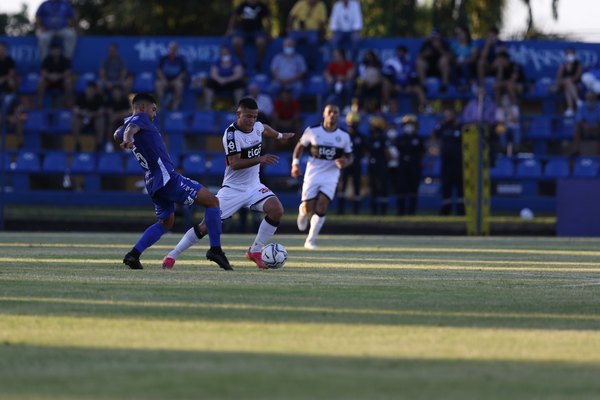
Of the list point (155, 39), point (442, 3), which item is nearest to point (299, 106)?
point (155, 39)

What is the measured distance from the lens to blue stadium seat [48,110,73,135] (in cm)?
3303

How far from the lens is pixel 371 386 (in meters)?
6.75

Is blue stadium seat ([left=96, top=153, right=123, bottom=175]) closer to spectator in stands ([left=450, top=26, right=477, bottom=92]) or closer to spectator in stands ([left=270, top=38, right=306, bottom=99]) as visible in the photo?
spectator in stands ([left=270, top=38, right=306, bottom=99])

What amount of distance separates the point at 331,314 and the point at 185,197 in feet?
16.1

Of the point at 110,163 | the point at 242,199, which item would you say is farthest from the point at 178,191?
the point at 110,163

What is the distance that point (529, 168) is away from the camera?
31.1 meters

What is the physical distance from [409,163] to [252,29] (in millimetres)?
6299

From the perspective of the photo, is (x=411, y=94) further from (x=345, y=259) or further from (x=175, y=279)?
(x=175, y=279)

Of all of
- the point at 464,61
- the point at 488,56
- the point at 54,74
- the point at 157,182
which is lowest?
the point at 157,182

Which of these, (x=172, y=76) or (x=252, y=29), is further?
(x=252, y=29)

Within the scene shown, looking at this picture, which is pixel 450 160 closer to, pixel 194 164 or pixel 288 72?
pixel 288 72

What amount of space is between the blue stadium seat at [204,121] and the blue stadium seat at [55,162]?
9.80 feet

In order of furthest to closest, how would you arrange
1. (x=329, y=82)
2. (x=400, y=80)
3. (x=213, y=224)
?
(x=400, y=80)
(x=329, y=82)
(x=213, y=224)

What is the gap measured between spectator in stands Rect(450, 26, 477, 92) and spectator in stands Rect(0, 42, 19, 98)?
34.4 ft
